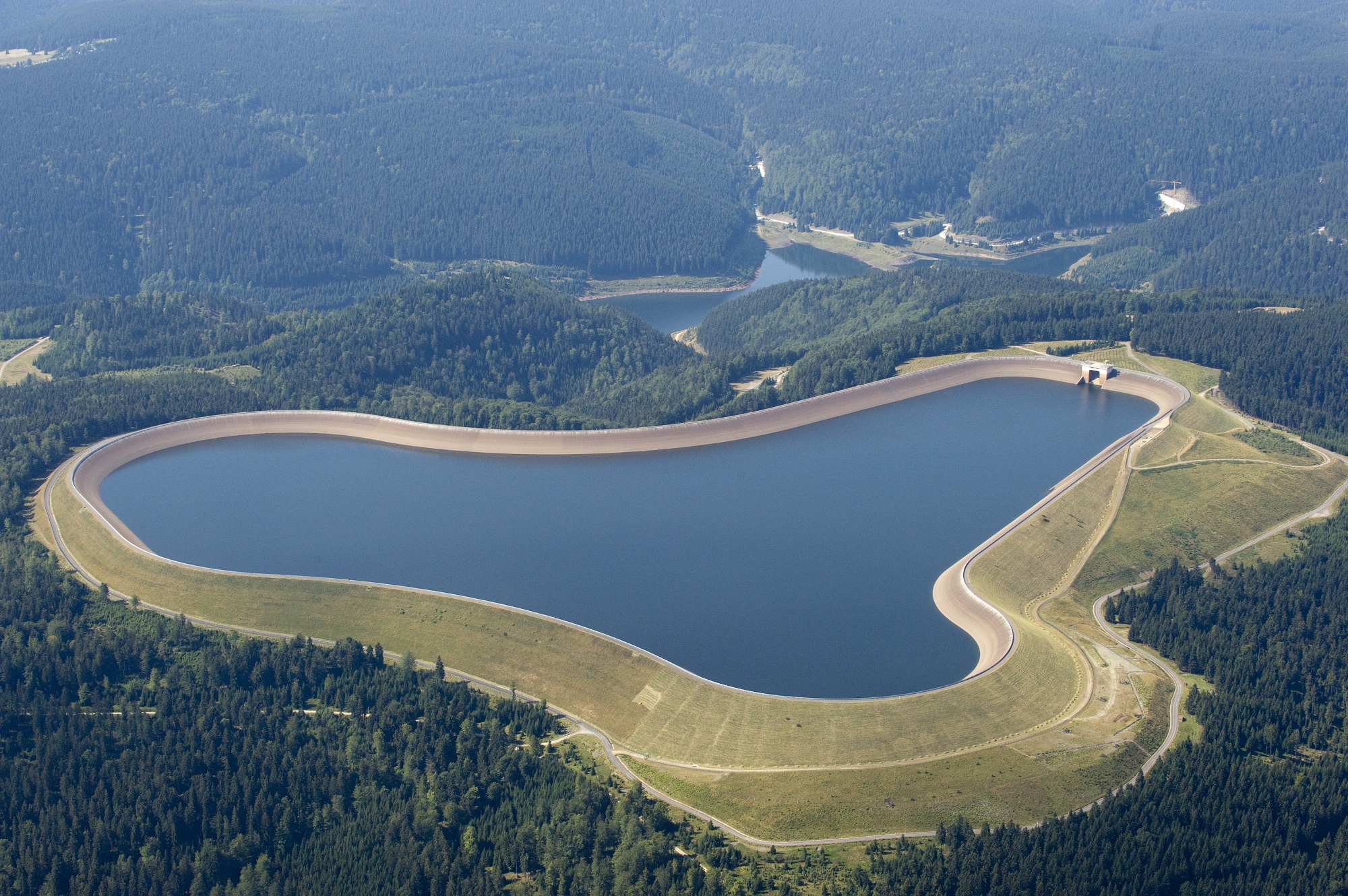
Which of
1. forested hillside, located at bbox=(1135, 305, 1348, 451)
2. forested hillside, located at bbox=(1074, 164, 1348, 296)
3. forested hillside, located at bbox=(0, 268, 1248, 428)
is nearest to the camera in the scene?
forested hillside, located at bbox=(1135, 305, 1348, 451)

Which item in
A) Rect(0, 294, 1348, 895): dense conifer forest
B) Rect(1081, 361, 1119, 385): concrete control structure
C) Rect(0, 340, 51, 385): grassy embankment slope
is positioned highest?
Rect(1081, 361, 1119, 385): concrete control structure

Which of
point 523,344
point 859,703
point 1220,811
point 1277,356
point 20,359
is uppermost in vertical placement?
point 1277,356

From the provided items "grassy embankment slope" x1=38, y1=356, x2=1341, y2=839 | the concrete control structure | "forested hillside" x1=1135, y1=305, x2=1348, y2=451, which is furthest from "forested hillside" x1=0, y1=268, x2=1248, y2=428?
"grassy embankment slope" x1=38, y1=356, x2=1341, y2=839

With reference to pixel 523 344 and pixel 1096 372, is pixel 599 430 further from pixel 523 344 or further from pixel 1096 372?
pixel 1096 372

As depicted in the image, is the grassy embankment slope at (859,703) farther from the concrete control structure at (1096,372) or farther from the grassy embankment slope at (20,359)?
the grassy embankment slope at (20,359)

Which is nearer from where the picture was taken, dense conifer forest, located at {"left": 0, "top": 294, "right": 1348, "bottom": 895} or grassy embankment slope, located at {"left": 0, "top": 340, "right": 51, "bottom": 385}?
dense conifer forest, located at {"left": 0, "top": 294, "right": 1348, "bottom": 895}

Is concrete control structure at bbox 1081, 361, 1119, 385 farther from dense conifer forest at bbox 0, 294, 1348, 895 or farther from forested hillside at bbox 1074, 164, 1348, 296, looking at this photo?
forested hillside at bbox 1074, 164, 1348, 296

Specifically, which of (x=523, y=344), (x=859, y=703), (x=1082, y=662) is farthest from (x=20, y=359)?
(x=1082, y=662)
